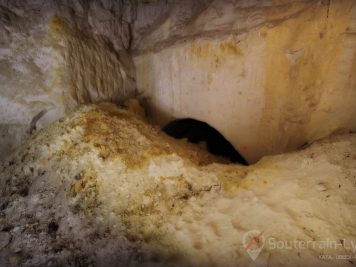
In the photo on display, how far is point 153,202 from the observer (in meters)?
1.95

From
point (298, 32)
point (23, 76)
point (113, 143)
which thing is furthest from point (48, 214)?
point (298, 32)

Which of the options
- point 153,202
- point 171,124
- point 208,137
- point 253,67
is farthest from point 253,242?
point 208,137

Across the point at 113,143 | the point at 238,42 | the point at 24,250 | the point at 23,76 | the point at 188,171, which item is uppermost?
the point at 238,42

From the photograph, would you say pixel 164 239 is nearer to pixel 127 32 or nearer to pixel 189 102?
pixel 189 102

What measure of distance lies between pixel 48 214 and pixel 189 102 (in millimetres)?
2170

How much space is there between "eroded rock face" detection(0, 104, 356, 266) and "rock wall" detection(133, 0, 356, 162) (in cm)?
51

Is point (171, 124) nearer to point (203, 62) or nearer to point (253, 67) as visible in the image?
point (203, 62)

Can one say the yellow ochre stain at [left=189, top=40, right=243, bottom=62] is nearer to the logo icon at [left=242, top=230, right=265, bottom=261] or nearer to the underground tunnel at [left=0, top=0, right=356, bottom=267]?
the underground tunnel at [left=0, top=0, right=356, bottom=267]

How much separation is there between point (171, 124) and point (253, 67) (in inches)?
59.8

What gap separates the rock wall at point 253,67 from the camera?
240 cm

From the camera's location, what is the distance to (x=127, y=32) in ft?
11.5

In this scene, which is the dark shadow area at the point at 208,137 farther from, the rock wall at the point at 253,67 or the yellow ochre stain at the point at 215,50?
the yellow ochre stain at the point at 215,50

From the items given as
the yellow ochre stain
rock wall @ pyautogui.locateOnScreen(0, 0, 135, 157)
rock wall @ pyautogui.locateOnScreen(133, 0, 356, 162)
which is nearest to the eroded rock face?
rock wall @ pyautogui.locateOnScreen(0, 0, 135, 157)

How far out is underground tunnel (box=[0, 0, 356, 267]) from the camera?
64.7 inches
